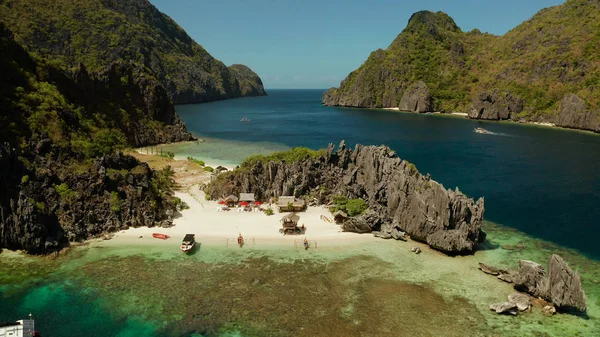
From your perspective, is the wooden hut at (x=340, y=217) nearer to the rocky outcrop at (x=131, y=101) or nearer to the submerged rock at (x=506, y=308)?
the submerged rock at (x=506, y=308)

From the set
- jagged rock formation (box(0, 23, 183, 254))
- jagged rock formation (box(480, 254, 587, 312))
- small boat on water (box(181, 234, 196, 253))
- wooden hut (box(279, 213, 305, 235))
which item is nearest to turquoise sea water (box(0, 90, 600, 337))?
small boat on water (box(181, 234, 196, 253))

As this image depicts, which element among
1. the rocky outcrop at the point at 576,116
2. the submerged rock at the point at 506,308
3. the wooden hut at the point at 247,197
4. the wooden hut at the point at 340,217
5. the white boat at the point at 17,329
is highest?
the rocky outcrop at the point at 576,116

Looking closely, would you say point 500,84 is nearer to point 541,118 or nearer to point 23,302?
point 541,118

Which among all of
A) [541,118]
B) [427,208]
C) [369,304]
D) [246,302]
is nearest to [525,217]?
[427,208]

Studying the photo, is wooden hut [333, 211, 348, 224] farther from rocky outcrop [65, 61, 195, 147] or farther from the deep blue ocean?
rocky outcrop [65, 61, 195, 147]

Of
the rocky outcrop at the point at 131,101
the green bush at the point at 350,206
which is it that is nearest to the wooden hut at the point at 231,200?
the green bush at the point at 350,206

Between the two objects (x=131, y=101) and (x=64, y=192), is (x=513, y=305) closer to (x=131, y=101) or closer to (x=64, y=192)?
(x=64, y=192)
